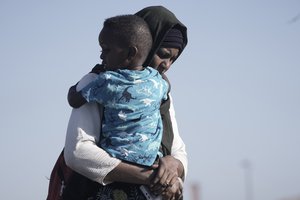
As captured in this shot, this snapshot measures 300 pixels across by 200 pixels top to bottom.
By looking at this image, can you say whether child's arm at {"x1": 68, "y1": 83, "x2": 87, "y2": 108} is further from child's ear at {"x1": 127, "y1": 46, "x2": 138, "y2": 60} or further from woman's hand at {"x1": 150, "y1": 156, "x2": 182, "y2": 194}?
woman's hand at {"x1": 150, "y1": 156, "x2": 182, "y2": 194}

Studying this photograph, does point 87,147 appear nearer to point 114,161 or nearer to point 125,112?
point 114,161

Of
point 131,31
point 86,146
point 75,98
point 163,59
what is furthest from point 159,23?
point 86,146

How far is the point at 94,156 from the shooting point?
14.7 ft

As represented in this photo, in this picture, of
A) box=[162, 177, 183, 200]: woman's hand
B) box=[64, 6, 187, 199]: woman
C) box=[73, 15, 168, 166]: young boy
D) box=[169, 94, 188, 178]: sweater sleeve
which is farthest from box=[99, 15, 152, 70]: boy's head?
box=[162, 177, 183, 200]: woman's hand

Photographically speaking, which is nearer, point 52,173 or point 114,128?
point 114,128

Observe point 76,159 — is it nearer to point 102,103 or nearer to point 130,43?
point 102,103

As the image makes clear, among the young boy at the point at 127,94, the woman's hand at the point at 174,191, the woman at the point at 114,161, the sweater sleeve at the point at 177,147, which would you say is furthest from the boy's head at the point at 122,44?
the woman's hand at the point at 174,191

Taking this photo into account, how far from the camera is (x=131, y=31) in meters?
4.64

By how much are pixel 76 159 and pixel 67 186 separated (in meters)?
0.28

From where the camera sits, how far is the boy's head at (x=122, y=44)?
4.61m

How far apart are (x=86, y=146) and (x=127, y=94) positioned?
33cm

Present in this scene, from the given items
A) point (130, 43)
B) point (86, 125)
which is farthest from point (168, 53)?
point (86, 125)

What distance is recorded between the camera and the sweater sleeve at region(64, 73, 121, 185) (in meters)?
4.47

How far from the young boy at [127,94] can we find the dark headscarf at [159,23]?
0.20 meters
